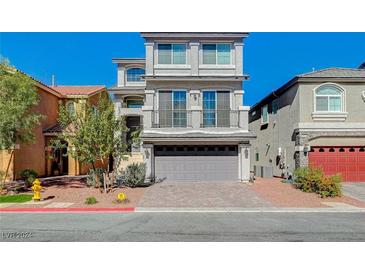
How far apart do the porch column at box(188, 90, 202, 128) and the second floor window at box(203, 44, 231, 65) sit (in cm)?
224

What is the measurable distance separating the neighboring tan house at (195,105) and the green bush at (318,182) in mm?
3472

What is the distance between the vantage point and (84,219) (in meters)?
9.59

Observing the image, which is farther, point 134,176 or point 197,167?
point 197,167

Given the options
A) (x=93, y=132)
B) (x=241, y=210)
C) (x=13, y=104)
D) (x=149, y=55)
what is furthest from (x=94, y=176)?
(x=241, y=210)

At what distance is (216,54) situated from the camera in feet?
61.8

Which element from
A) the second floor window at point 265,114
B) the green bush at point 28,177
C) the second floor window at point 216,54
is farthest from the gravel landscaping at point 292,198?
the green bush at point 28,177

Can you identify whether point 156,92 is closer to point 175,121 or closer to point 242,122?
point 175,121

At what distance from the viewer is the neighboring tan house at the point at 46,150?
62.6ft

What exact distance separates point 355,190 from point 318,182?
2970 millimetres

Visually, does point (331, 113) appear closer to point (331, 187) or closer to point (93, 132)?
point (331, 187)

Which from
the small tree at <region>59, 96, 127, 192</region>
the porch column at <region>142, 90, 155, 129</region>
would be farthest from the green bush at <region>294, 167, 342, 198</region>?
the small tree at <region>59, 96, 127, 192</region>

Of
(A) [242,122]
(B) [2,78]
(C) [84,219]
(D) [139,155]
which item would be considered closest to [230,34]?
(A) [242,122]

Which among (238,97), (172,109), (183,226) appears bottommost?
(183,226)

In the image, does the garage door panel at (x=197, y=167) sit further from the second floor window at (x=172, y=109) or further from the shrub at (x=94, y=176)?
the shrub at (x=94, y=176)
